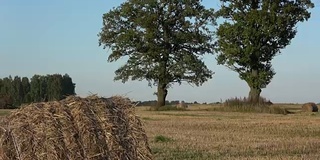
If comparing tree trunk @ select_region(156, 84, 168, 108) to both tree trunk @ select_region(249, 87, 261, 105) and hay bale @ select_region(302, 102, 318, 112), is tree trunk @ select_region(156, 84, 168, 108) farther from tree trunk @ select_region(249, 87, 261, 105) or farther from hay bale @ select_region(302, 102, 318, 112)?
hay bale @ select_region(302, 102, 318, 112)

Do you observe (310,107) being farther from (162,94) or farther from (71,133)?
(71,133)

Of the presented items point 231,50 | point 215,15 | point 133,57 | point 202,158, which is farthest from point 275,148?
point 133,57

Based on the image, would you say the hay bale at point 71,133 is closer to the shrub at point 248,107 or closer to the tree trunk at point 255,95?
the shrub at point 248,107

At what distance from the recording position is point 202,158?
1122cm

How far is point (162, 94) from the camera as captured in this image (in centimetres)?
5072

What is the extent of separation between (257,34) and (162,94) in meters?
11.1

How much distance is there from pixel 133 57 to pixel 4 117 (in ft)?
141

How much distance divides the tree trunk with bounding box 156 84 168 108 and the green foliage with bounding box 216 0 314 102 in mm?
7154

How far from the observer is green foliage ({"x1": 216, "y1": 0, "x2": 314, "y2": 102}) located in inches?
1704

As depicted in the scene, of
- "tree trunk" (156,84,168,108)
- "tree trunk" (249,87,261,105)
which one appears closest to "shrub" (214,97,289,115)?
"tree trunk" (249,87,261,105)

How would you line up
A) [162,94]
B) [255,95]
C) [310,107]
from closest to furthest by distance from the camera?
[255,95] < [310,107] < [162,94]

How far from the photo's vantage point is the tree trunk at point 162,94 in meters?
50.4

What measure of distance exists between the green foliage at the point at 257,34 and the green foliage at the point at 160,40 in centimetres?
523

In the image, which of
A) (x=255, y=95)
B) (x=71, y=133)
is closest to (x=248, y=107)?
(x=255, y=95)
